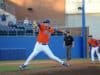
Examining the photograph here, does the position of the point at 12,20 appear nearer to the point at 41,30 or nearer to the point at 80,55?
the point at 80,55

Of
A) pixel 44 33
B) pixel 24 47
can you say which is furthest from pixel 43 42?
pixel 24 47

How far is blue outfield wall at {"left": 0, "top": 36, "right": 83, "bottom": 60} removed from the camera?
3078cm

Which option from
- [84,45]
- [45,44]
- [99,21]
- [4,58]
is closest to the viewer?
[45,44]

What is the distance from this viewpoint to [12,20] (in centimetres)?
3647

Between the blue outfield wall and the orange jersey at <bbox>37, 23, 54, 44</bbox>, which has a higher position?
the orange jersey at <bbox>37, 23, 54, 44</bbox>

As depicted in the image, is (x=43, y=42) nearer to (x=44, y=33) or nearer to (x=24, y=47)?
(x=44, y=33)

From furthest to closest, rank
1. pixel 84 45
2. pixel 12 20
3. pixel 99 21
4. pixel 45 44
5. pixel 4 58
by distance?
pixel 99 21 → pixel 12 20 → pixel 84 45 → pixel 4 58 → pixel 45 44

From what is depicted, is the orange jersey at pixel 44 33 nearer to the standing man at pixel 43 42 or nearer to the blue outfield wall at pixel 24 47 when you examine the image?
the standing man at pixel 43 42

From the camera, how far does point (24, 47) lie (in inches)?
1251

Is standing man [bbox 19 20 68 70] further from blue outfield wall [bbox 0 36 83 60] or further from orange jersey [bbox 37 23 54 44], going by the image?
blue outfield wall [bbox 0 36 83 60]

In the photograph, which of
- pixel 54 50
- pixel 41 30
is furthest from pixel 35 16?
pixel 41 30

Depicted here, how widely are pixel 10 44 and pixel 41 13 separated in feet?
37.5

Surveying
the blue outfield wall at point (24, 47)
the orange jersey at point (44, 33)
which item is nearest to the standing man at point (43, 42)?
the orange jersey at point (44, 33)

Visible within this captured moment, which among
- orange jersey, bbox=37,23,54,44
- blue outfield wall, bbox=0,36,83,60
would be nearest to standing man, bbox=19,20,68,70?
orange jersey, bbox=37,23,54,44
